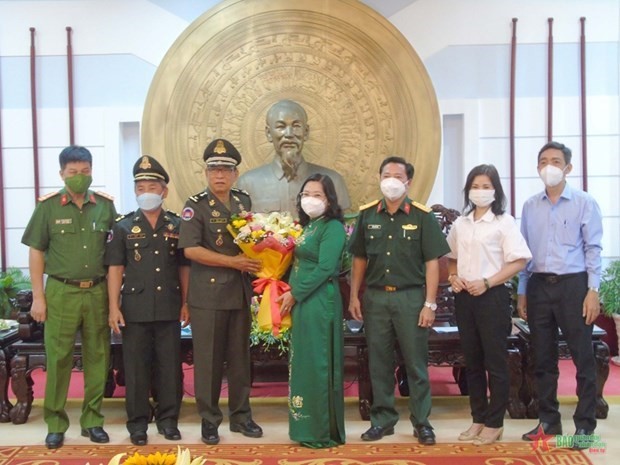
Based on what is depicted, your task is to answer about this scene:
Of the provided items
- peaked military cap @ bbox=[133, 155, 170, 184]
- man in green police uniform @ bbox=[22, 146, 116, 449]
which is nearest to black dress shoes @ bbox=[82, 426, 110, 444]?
man in green police uniform @ bbox=[22, 146, 116, 449]

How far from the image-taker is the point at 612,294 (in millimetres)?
4617

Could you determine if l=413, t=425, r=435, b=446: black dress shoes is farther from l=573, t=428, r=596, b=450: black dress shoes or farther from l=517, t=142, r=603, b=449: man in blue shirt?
l=573, t=428, r=596, b=450: black dress shoes

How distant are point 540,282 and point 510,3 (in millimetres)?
2703

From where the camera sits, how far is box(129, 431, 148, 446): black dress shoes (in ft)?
10.1

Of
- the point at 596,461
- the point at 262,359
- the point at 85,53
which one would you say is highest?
the point at 85,53

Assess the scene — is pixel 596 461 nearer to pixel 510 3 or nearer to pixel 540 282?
pixel 540 282

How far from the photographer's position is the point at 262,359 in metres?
3.59

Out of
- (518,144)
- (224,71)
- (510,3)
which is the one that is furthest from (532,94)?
(224,71)

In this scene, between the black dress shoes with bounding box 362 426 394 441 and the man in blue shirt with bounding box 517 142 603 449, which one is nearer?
the man in blue shirt with bounding box 517 142 603 449

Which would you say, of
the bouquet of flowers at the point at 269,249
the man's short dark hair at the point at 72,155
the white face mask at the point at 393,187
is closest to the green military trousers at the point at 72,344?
the man's short dark hair at the point at 72,155

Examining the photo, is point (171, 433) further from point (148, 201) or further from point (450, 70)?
point (450, 70)

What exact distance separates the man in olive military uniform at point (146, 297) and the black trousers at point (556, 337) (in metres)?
1.69

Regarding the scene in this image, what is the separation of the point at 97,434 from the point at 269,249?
123cm

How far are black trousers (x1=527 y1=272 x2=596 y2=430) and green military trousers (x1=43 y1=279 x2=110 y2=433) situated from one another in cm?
205
